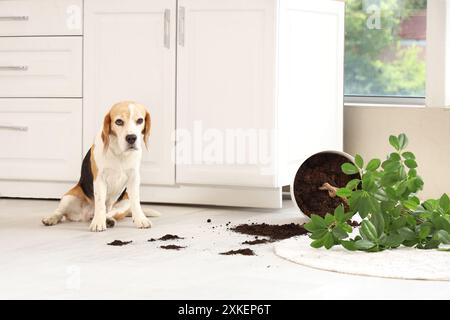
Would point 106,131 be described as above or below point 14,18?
below

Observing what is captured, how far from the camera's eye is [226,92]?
3984mm

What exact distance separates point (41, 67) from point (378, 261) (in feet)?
6.81

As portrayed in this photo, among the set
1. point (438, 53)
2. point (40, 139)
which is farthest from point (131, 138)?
point (438, 53)

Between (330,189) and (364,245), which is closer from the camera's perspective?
(364,245)

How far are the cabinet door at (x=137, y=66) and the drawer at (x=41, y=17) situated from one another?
66 millimetres

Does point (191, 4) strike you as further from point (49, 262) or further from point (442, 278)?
point (442, 278)

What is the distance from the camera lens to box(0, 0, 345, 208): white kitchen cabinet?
3.94 m

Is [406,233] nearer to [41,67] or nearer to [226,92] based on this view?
[226,92]

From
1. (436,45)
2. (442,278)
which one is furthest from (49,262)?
Result: (436,45)

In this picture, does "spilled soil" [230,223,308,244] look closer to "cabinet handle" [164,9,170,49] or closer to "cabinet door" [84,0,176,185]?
"cabinet door" [84,0,176,185]

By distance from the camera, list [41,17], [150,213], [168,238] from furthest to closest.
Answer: [41,17], [150,213], [168,238]

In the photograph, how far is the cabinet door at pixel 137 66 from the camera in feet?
13.3

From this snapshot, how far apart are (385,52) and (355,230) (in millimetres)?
1489
